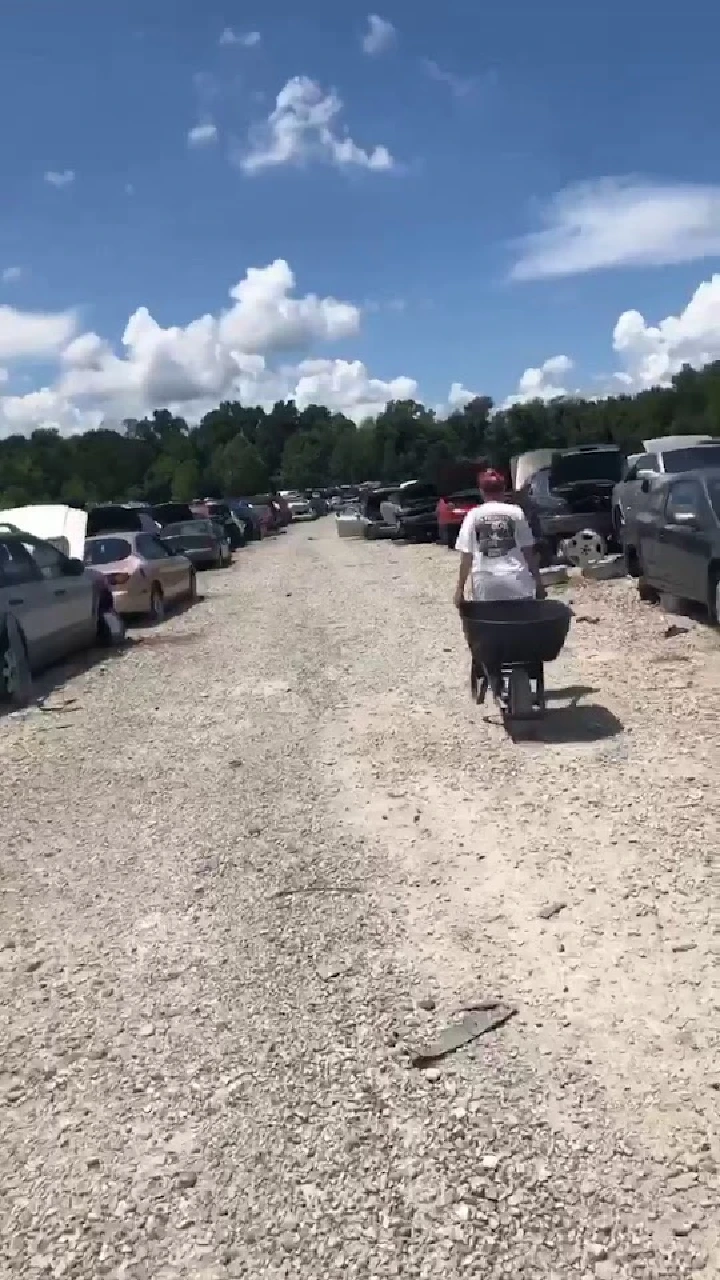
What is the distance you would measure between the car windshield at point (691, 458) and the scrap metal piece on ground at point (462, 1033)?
1612 centimetres

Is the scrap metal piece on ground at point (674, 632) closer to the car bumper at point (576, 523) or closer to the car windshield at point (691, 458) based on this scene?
the car windshield at point (691, 458)

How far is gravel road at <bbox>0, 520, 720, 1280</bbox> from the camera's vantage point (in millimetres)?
3240

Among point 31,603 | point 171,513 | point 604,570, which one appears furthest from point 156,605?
point 171,513

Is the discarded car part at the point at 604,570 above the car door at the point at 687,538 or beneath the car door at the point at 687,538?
beneath

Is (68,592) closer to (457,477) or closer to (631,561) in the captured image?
(631,561)

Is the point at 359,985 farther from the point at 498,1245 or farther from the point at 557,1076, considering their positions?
the point at 498,1245

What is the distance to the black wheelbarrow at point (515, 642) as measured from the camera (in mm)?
8266

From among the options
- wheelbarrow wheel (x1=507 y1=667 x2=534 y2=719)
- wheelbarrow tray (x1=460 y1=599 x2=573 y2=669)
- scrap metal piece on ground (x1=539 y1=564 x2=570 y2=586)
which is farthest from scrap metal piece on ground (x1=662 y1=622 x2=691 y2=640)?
scrap metal piece on ground (x1=539 y1=564 x2=570 y2=586)

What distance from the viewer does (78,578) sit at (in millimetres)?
14445

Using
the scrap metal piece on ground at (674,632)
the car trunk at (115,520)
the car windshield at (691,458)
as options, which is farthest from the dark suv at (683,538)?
the car trunk at (115,520)

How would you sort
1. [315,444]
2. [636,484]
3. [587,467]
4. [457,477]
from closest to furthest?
1. [636,484]
2. [587,467]
3. [457,477]
4. [315,444]

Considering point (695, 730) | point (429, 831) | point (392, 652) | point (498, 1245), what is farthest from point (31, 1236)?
point (392, 652)

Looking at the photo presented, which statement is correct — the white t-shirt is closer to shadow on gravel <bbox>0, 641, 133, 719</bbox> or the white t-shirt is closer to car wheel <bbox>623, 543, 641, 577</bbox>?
shadow on gravel <bbox>0, 641, 133, 719</bbox>

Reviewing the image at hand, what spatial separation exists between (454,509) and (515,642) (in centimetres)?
1980
